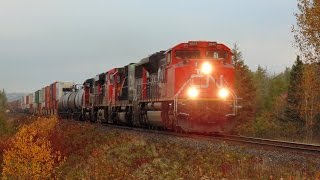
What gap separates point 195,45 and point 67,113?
34342mm

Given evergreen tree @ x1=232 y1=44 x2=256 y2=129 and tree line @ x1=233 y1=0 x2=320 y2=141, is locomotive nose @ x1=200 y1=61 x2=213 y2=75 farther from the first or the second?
evergreen tree @ x1=232 y1=44 x2=256 y2=129

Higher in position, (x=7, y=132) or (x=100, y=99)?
(x=100, y=99)

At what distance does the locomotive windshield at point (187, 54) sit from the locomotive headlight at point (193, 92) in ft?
5.53

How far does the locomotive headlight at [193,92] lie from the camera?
20.2m

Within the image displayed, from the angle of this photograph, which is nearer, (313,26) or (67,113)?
(313,26)

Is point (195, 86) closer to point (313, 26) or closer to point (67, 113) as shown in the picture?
point (313, 26)

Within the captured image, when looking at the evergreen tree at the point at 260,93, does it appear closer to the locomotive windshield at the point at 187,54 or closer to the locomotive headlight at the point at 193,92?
the locomotive windshield at the point at 187,54

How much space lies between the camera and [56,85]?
61781mm

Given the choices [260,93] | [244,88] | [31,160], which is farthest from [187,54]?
[260,93]

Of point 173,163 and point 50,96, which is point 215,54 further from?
point 50,96

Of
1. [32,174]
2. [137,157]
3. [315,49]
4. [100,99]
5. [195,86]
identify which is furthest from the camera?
[100,99]

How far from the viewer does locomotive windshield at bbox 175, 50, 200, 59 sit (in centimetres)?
2116

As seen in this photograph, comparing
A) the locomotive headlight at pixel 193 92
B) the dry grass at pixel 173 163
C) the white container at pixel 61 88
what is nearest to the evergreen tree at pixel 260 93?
the white container at pixel 61 88

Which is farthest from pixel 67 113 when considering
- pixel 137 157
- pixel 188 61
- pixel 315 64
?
pixel 137 157
